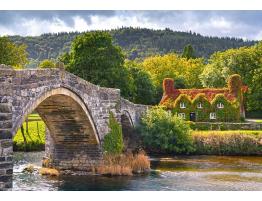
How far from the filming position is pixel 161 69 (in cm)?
8150

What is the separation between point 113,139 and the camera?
3262 cm

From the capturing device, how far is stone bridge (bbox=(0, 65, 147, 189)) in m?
21.9

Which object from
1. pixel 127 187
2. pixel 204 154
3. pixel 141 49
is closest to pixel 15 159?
pixel 127 187

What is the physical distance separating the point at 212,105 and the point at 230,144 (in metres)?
14.2

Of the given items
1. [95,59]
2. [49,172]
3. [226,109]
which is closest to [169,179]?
[49,172]

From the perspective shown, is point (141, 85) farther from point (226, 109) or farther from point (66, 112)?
point (66, 112)

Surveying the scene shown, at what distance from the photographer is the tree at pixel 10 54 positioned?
193 ft

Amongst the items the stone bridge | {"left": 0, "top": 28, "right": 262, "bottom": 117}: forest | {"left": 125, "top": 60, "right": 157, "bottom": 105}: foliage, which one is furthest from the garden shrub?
the stone bridge

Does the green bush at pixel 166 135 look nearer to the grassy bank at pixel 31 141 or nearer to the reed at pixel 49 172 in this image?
the grassy bank at pixel 31 141

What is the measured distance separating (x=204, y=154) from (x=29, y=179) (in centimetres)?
1853

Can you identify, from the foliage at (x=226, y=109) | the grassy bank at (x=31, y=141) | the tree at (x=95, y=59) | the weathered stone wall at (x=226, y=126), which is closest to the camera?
the grassy bank at (x=31, y=141)

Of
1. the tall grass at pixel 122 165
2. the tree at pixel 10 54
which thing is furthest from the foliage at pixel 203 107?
the tall grass at pixel 122 165

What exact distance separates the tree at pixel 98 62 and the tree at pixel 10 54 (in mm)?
8773

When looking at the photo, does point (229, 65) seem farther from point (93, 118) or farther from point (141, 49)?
point (141, 49)
